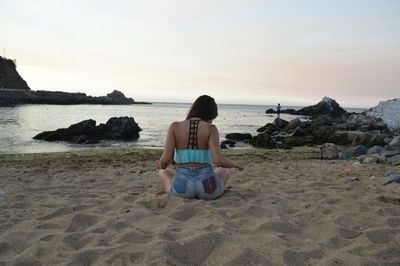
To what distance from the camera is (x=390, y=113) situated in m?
26.0

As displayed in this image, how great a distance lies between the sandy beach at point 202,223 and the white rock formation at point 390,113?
61.8 feet

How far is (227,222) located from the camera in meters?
4.05

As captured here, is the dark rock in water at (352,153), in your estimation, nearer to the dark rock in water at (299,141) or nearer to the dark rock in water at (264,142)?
the dark rock in water at (264,142)

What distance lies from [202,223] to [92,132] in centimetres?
1682

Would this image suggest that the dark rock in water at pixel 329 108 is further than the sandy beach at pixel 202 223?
Yes

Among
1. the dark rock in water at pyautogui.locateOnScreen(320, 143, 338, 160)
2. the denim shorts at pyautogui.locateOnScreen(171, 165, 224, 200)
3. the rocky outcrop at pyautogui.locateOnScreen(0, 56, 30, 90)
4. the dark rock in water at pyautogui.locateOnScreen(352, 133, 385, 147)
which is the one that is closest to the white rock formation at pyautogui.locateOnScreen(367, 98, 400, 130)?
the dark rock in water at pyautogui.locateOnScreen(352, 133, 385, 147)

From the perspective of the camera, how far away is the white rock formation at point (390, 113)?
2348 centimetres

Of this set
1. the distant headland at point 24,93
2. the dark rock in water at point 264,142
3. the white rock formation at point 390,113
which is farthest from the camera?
the distant headland at point 24,93

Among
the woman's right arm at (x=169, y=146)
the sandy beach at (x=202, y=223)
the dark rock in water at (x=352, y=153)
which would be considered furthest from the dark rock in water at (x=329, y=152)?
the woman's right arm at (x=169, y=146)

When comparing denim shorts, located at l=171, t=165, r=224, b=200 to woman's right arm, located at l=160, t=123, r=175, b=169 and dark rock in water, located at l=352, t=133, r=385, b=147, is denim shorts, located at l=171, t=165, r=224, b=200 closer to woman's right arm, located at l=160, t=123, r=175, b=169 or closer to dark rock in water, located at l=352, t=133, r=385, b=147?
woman's right arm, located at l=160, t=123, r=175, b=169

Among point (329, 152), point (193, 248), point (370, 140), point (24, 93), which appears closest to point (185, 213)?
point (193, 248)

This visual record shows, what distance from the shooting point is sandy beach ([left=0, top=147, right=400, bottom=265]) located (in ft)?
10.5

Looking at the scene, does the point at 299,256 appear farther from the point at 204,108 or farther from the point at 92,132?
the point at 92,132

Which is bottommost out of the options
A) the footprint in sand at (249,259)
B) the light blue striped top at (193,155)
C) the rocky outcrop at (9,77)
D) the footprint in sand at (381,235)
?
the footprint in sand at (249,259)
